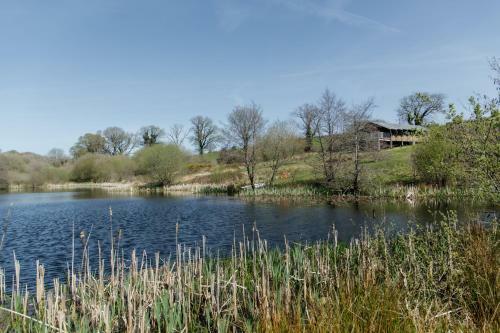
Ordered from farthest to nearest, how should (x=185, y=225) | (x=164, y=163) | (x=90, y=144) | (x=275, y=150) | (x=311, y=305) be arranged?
(x=90, y=144), (x=164, y=163), (x=275, y=150), (x=185, y=225), (x=311, y=305)

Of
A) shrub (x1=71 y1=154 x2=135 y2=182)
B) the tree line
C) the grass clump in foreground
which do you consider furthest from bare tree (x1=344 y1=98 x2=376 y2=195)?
shrub (x1=71 y1=154 x2=135 y2=182)

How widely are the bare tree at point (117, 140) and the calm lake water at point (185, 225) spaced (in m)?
81.9

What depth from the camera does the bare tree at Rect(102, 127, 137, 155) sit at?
384ft

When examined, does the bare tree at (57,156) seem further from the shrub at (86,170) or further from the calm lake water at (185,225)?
the calm lake water at (185,225)

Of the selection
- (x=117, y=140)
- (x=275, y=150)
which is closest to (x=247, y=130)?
(x=275, y=150)

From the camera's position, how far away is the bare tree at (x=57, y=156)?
113 m

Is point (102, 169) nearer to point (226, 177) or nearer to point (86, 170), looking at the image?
point (86, 170)

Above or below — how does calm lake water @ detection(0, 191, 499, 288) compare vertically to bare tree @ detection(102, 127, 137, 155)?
below

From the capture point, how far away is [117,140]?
11738cm

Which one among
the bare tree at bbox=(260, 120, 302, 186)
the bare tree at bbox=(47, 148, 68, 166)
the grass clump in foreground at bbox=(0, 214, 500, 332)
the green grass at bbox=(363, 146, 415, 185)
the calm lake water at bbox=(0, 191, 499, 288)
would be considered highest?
the bare tree at bbox=(47, 148, 68, 166)

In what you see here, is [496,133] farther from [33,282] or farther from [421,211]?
[421,211]

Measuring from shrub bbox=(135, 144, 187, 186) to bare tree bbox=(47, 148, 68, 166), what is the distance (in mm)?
51747

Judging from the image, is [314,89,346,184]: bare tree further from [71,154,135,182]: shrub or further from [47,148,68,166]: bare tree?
[47,148,68,166]: bare tree

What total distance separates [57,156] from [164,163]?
7049 centimetres
